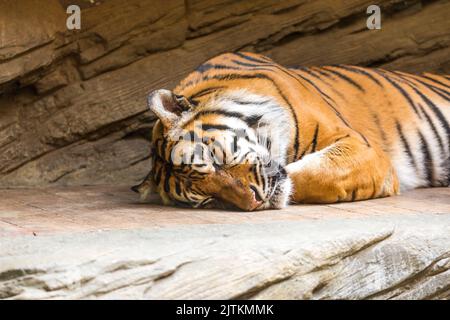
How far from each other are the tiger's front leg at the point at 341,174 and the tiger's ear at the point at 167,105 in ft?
1.76

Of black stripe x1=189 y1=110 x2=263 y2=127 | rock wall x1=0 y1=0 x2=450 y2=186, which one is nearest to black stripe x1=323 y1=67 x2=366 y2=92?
rock wall x1=0 y1=0 x2=450 y2=186

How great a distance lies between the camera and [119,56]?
15.7ft

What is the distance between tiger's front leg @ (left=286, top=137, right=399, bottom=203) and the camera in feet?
→ 12.5

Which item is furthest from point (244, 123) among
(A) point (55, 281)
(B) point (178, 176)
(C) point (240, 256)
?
(A) point (55, 281)

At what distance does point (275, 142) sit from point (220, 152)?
0.36 m

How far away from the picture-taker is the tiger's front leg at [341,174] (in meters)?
3.80

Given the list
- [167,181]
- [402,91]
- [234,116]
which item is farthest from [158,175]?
[402,91]

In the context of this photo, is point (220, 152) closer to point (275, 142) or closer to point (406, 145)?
point (275, 142)

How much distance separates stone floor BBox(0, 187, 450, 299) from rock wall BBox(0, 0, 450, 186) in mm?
1052

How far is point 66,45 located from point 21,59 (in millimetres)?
275

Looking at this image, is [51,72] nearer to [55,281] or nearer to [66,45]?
[66,45]

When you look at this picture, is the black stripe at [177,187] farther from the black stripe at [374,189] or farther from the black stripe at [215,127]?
the black stripe at [374,189]

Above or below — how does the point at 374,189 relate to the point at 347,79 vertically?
below

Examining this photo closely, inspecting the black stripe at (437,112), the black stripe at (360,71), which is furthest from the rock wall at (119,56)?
the black stripe at (437,112)
